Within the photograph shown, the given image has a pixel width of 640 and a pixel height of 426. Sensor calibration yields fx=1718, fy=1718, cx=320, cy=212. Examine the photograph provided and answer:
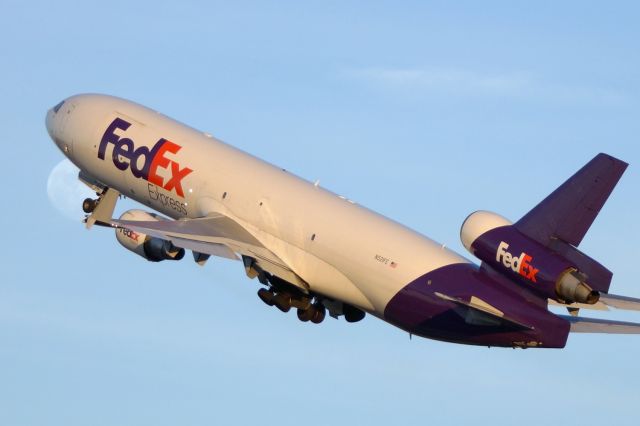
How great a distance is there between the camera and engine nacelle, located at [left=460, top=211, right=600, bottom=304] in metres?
53.1

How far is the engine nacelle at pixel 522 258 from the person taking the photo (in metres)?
53.1

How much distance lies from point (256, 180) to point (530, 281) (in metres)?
12.4

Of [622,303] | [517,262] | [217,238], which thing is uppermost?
[622,303]

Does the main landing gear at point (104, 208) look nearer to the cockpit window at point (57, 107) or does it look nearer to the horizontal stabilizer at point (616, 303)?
the cockpit window at point (57, 107)

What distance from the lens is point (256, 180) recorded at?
2452 inches

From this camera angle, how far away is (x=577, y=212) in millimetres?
53500

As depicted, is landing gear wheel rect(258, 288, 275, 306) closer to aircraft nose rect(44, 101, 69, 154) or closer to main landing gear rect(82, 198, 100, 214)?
main landing gear rect(82, 198, 100, 214)

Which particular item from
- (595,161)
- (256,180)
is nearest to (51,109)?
(256,180)

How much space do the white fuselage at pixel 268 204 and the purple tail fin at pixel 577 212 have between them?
474 centimetres

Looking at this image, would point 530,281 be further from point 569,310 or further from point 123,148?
point 123,148

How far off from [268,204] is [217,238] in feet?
7.34

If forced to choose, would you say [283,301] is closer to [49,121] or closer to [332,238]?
[332,238]

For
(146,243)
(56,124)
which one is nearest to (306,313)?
(146,243)

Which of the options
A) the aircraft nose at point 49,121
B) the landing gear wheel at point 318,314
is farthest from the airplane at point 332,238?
the aircraft nose at point 49,121
